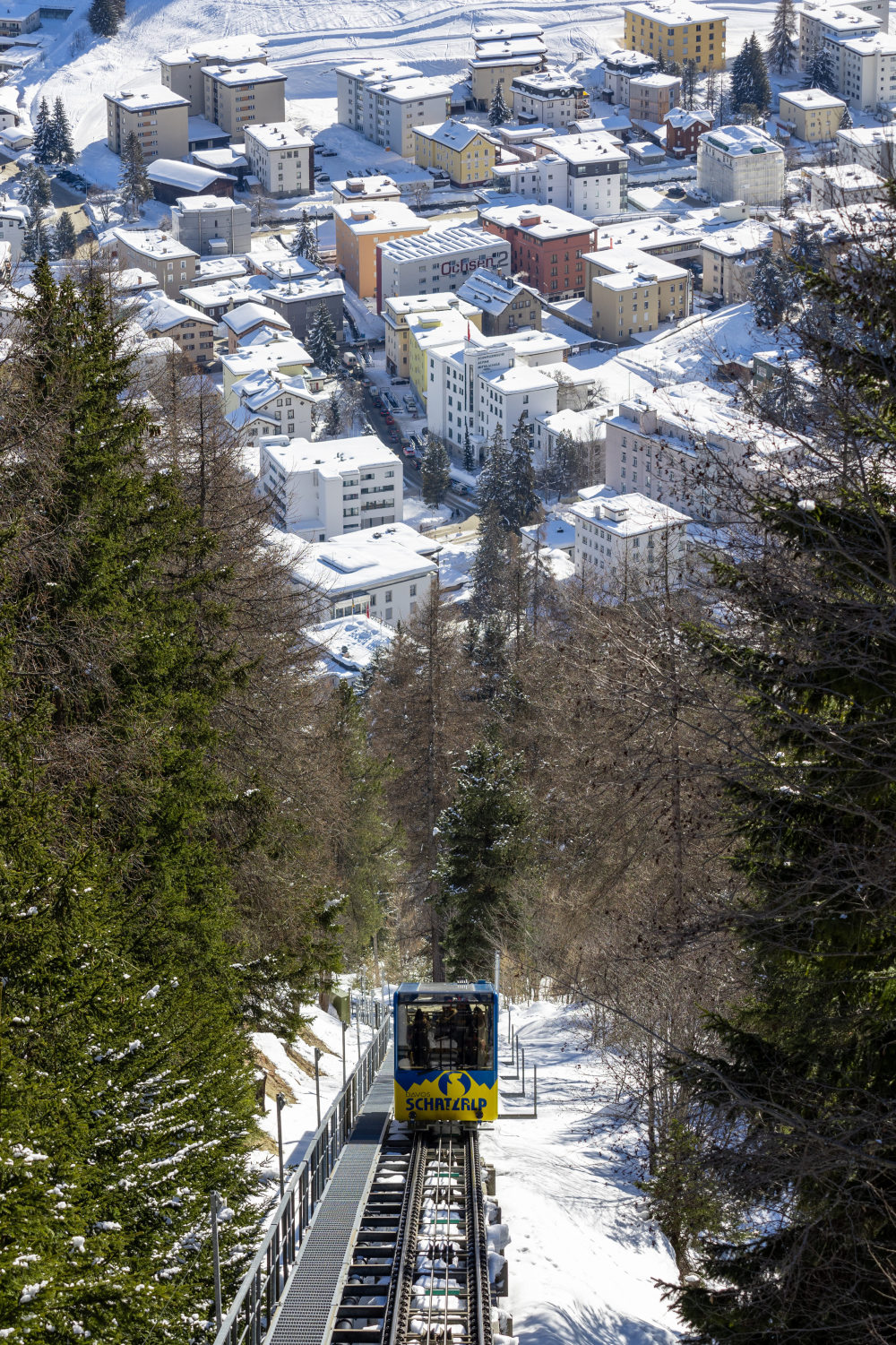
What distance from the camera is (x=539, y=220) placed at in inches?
5344

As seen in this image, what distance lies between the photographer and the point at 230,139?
168 metres

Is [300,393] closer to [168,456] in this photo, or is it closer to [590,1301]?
[168,456]

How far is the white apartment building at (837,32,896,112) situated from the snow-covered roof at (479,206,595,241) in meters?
52.6

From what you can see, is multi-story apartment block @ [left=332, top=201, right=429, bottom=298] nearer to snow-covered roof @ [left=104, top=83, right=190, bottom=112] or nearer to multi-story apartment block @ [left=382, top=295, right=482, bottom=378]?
multi-story apartment block @ [left=382, top=295, right=482, bottom=378]

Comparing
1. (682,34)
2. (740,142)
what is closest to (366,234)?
(740,142)

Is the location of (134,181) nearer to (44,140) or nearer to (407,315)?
(44,140)

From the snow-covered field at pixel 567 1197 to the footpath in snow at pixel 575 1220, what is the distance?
0.02 meters

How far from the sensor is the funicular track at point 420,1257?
13258 millimetres

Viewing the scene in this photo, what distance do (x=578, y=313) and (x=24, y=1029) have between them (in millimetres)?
124610

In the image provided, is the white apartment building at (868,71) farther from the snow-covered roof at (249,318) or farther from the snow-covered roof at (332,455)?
the snow-covered roof at (332,455)

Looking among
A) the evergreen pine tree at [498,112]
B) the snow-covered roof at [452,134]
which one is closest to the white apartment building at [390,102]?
the snow-covered roof at [452,134]

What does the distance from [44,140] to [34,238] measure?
31.9 m

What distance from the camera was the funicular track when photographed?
43.5 feet

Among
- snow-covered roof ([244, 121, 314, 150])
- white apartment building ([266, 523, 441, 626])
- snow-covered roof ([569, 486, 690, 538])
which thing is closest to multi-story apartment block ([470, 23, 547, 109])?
snow-covered roof ([244, 121, 314, 150])
